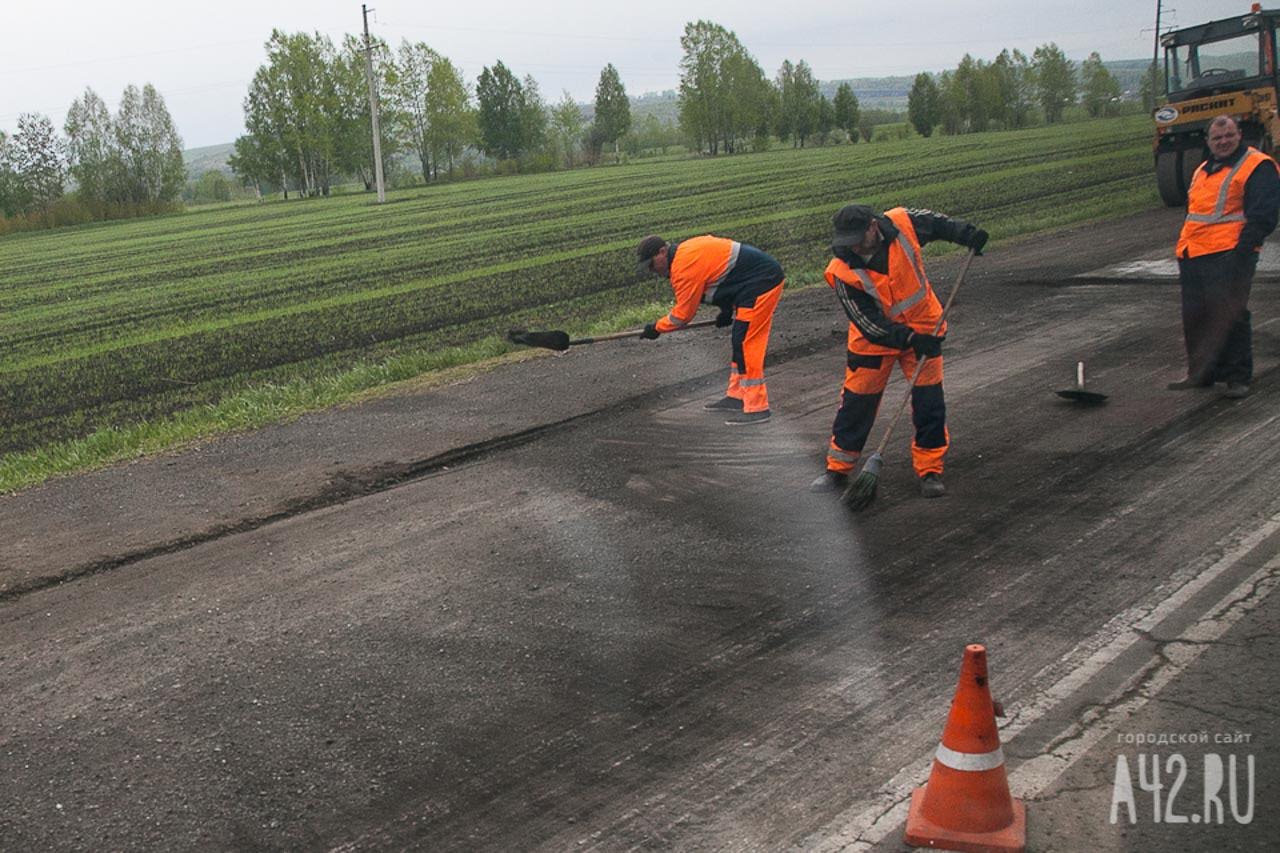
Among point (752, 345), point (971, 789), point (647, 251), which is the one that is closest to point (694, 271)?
point (647, 251)

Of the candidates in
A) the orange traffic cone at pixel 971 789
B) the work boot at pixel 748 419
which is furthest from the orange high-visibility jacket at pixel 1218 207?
the orange traffic cone at pixel 971 789

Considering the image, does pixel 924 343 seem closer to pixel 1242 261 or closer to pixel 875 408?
pixel 875 408

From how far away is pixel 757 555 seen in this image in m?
6.50

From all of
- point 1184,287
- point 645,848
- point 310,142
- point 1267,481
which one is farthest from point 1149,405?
point 310,142

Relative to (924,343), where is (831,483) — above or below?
below

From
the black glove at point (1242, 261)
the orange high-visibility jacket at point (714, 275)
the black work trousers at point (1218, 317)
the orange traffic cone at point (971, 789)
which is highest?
the orange high-visibility jacket at point (714, 275)

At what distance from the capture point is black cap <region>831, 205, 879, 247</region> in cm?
691

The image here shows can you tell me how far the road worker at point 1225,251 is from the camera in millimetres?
8672

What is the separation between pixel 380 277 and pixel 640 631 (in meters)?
19.7

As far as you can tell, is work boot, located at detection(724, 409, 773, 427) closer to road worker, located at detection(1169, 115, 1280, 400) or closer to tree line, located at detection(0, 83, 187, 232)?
road worker, located at detection(1169, 115, 1280, 400)

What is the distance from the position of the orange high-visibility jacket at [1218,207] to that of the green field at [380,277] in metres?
6.81

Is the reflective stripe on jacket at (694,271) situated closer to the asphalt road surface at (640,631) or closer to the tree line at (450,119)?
the asphalt road surface at (640,631)

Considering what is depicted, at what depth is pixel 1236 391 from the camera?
8531mm

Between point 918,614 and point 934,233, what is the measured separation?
2738 mm
